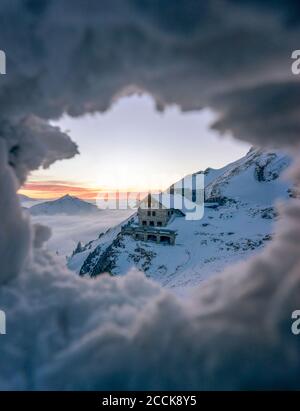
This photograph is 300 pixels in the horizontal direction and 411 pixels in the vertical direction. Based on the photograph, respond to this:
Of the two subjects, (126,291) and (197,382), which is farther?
(126,291)

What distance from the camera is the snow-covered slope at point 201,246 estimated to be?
4650 cm

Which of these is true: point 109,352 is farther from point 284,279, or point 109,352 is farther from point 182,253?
point 182,253

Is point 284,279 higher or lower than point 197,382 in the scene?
higher

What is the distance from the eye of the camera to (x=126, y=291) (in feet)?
45.8

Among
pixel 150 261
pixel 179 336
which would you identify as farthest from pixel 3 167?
pixel 150 261

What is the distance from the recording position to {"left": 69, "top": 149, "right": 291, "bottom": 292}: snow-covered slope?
46.5 meters

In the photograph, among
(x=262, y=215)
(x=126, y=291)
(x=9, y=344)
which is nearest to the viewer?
(x=9, y=344)

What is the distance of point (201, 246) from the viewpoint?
174 ft

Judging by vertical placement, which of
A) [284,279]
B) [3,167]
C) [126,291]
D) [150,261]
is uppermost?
[3,167]

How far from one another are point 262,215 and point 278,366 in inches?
2312

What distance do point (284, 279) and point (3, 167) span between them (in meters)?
9.71
